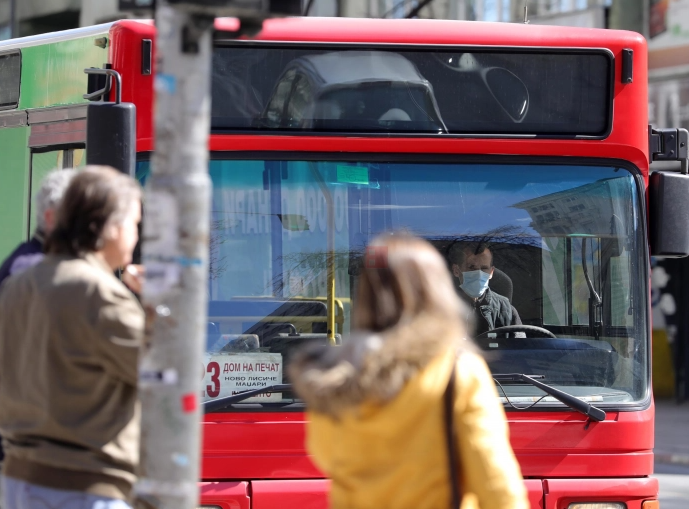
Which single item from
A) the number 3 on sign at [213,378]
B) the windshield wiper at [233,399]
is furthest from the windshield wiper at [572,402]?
the number 3 on sign at [213,378]

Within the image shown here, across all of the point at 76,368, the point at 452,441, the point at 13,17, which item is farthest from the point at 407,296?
the point at 13,17

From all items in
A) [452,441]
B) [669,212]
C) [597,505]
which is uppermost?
[669,212]

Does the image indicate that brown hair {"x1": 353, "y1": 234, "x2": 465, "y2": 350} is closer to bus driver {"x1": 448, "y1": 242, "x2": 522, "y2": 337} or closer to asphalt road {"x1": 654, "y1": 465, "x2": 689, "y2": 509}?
bus driver {"x1": 448, "y1": 242, "x2": 522, "y2": 337}

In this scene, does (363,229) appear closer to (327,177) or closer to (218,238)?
(327,177)

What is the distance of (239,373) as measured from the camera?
4.34 m

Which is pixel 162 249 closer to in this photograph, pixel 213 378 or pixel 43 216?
pixel 43 216

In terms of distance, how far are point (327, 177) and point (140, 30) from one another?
973 mm

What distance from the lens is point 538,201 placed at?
4547 millimetres

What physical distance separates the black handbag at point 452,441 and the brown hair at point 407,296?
0.40 ft

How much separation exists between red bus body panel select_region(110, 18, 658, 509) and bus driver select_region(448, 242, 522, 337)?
41 cm

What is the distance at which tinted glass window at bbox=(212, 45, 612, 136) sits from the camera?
446 centimetres

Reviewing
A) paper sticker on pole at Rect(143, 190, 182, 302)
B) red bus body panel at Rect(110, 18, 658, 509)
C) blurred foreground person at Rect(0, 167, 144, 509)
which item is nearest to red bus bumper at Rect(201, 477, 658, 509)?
red bus body panel at Rect(110, 18, 658, 509)

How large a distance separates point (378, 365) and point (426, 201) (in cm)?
220

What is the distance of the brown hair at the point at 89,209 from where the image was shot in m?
2.97
